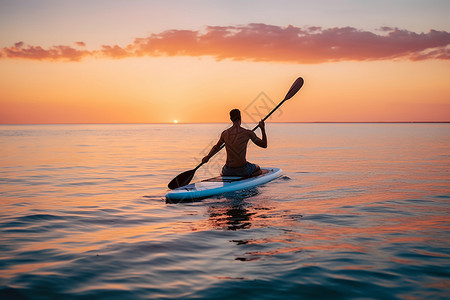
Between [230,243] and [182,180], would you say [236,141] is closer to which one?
[182,180]

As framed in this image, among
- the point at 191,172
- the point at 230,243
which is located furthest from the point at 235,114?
the point at 230,243

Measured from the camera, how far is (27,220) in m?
7.83

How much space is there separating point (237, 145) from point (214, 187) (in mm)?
1326

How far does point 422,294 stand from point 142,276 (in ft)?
10.5

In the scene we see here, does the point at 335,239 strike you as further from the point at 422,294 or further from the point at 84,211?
the point at 84,211

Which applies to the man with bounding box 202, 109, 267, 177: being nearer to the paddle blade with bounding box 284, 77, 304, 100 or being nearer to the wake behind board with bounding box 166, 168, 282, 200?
the wake behind board with bounding box 166, 168, 282, 200

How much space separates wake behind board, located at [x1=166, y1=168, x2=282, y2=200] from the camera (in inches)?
375

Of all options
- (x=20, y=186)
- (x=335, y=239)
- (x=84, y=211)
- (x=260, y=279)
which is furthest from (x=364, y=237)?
(x=20, y=186)

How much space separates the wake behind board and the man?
235 millimetres

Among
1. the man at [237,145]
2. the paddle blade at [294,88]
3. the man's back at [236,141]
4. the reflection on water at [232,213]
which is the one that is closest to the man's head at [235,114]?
the man at [237,145]

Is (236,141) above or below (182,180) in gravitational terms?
above

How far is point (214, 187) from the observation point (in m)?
9.91

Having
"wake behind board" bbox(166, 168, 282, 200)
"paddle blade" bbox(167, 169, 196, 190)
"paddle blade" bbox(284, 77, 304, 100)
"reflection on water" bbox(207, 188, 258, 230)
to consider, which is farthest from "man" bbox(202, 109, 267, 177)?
"paddle blade" bbox(284, 77, 304, 100)

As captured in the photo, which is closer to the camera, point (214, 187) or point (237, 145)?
point (214, 187)
